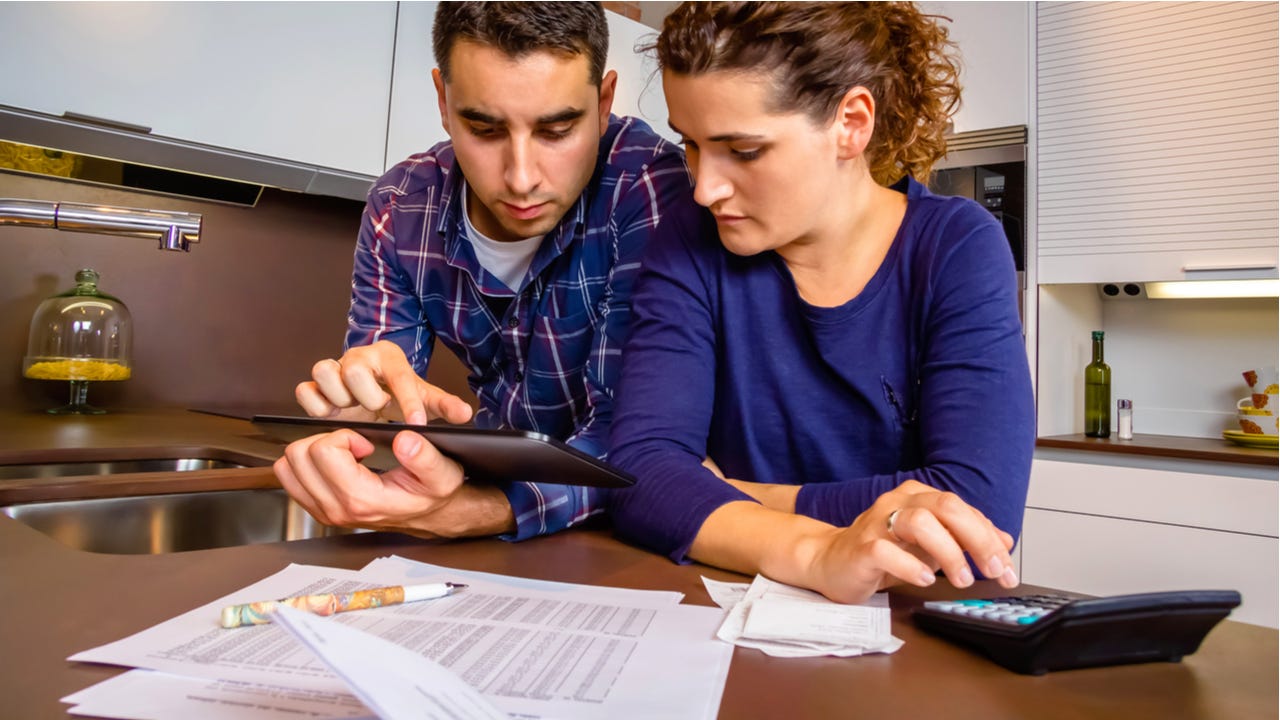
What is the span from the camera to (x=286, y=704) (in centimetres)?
43

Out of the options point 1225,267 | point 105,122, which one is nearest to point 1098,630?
point 105,122

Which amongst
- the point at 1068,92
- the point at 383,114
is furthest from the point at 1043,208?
the point at 383,114

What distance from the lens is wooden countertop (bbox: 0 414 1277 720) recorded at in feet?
1.51

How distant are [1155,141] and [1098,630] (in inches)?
94.0

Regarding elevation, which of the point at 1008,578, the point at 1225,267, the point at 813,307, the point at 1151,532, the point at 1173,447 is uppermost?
the point at 1225,267

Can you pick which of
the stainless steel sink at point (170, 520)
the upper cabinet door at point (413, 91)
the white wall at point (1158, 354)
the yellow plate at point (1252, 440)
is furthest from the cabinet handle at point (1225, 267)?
the stainless steel sink at point (170, 520)

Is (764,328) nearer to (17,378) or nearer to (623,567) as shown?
(623,567)

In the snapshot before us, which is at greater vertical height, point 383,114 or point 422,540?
point 383,114

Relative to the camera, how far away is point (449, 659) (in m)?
0.50

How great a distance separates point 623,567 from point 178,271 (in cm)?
192

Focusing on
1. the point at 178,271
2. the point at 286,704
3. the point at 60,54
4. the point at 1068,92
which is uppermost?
the point at 1068,92

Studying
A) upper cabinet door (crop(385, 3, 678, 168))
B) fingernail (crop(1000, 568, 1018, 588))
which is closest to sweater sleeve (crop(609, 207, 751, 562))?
fingernail (crop(1000, 568, 1018, 588))

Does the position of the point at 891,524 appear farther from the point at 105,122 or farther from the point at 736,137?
the point at 105,122

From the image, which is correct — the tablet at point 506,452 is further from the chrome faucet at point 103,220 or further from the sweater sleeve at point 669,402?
the chrome faucet at point 103,220
